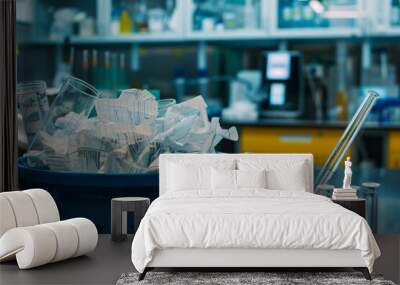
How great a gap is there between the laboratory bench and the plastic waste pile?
1.16 meters

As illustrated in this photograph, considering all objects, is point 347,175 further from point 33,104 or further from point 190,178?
point 33,104

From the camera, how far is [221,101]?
8469 millimetres

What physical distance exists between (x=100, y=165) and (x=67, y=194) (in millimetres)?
362

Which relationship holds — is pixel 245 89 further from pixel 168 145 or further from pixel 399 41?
pixel 168 145

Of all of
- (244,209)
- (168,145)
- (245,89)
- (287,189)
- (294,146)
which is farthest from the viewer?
(245,89)

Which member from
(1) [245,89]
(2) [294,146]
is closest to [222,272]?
(2) [294,146]

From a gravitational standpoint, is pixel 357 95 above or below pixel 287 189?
above

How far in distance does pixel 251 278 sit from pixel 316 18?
4.01 metres

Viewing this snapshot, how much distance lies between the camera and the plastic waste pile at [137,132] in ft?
20.9

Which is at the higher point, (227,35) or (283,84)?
(227,35)

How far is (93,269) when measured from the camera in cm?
499

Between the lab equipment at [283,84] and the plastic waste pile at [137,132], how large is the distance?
1.95 metres

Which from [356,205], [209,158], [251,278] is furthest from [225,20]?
[251,278]

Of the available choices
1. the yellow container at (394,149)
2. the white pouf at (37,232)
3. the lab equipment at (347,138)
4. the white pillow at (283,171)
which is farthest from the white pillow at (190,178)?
the yellow container at (394,149)
